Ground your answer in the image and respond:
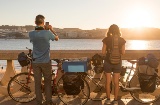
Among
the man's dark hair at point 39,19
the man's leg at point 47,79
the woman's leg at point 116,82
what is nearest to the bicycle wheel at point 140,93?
the woman's leg at point 116,82

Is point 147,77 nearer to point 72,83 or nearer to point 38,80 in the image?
point 72,83

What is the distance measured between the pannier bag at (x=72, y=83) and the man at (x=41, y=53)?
0.36 meters

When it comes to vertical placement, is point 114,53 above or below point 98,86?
above

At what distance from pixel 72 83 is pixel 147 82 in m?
1.60

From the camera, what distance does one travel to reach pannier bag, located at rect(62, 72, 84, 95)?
7453mm

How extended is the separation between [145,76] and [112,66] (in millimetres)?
742

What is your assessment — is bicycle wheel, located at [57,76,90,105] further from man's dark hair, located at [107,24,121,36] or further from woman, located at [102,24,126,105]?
man's dark hair, located at [107,24,121,36]

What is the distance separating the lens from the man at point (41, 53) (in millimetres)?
6977

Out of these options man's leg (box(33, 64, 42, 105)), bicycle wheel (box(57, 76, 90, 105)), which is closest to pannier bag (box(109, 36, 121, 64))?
bicycle wheel (box(57, 76, 90, 105))

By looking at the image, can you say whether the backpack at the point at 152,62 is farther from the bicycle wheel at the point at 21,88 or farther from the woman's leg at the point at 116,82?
the bicycle wheel at the point at 21,88

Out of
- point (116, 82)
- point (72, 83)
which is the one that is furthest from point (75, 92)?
point (116, 82)

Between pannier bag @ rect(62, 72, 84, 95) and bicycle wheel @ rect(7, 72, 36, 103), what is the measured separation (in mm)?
887

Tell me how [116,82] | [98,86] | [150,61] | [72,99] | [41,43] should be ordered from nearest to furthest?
[41,43] < [150,61] < [116,82] < [72,99] < [98,86]

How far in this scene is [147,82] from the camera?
24.9 feet
